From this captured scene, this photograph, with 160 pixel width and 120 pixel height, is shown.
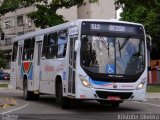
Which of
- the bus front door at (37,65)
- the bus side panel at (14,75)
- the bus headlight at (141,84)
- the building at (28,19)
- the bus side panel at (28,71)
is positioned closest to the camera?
the bus headlight at (141,84)

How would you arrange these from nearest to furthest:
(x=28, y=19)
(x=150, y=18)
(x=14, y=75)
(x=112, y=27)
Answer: (x=112, y=27), (x=14, y=75), (x=150, y=18), (x=28, y=19)

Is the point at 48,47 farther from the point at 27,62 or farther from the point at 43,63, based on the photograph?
the point at 27,62

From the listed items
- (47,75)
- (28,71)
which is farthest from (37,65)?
(47,75)

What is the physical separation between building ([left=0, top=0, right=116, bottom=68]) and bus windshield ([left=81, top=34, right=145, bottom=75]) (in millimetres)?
64107

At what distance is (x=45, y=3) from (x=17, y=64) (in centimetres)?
1256

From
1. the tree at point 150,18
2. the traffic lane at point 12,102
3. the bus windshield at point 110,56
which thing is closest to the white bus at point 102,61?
the bus windshield at point 110,56

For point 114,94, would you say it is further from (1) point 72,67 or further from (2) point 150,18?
(2) point 150,18

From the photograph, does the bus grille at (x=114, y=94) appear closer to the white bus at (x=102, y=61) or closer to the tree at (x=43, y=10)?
the white bus at (x=102, y=61)

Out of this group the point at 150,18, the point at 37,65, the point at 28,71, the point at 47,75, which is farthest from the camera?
the point at 150,18

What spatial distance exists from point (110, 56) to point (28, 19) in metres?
65.3

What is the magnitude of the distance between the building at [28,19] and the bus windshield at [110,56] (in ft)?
210

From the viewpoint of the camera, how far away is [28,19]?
270ft

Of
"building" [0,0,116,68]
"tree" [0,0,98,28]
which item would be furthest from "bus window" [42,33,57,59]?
"building" [0,0,116,68]

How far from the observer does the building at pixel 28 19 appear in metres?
83.2
